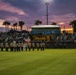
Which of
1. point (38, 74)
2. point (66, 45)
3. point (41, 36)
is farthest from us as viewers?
point (41, 36)

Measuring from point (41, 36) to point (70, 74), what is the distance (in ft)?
263

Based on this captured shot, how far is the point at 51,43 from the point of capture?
7694cm

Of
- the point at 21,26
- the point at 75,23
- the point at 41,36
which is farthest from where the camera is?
the point at 21,26

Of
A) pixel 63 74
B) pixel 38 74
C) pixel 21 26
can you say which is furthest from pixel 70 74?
pixel 21 26

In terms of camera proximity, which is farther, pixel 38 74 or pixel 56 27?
pixel 56 27

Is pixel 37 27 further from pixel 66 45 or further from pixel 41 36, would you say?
pixel 66 45

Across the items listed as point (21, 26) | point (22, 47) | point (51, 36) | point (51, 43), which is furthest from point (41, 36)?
point (21, 26)

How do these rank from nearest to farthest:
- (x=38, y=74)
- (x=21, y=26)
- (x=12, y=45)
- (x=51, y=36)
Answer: (x=38, y=74), (x=12, y=45), (x=51, y=36), (x=21, y=26)

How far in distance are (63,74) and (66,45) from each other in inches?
2446

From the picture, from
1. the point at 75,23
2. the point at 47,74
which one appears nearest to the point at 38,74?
the point at 47,74

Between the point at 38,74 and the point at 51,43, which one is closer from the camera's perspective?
the point at 38,74

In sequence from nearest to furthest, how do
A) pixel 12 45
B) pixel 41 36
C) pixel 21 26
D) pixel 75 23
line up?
pixel 12 45
pixel 41 36
pixel 75 23
pixel 21 26

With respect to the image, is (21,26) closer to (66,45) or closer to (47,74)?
(66,45)

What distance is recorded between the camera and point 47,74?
49.2 ft
